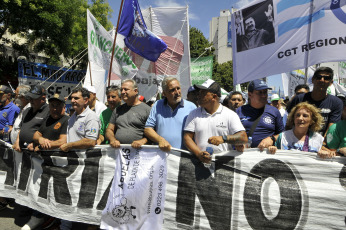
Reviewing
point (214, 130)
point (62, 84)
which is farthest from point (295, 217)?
point (62, 84)

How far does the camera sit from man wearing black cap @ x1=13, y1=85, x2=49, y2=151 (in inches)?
152

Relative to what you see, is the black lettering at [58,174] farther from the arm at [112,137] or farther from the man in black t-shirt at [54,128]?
the arm at [112,137]

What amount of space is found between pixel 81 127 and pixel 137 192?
3.48 ft

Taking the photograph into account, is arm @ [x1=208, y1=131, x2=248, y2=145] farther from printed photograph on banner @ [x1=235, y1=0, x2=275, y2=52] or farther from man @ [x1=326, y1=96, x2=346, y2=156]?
printed photograph on banner @ [x1=235, y1=0, x2=275, y2=52]

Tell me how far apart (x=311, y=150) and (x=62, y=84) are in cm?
1035

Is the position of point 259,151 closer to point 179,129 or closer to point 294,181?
point 294,181

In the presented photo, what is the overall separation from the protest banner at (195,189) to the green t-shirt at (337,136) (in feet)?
0.75

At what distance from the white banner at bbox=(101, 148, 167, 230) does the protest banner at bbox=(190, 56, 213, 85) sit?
8.91m

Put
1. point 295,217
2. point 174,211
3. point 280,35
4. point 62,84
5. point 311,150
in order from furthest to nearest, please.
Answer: point 62,84 → point 280,35 → point 174,211 → point 311,150 → point 295,217

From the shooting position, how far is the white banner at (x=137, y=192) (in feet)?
10.2

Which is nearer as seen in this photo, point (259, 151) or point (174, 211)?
point (259, 151)

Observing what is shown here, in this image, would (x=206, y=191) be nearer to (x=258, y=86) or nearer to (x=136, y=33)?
(x=258, y=86)

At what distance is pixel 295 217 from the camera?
2.65 metres

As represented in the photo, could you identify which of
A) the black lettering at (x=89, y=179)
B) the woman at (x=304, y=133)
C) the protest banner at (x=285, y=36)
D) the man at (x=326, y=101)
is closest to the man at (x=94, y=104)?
the black lettering at (x=89, y=179)
